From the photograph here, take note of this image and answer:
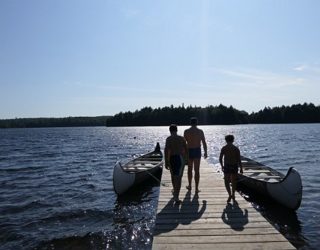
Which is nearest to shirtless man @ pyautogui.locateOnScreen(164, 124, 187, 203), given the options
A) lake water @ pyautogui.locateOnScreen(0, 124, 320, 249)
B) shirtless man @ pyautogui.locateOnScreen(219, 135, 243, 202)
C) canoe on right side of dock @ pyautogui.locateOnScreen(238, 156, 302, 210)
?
shirtless man @ pyautogui.locateOnScreen(219, 135, 243, 202)

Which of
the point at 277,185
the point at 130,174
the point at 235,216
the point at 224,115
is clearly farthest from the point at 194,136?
the point at 224,115

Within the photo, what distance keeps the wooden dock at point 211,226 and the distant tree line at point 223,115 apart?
148842 millimetres

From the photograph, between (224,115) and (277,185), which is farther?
(224,115)

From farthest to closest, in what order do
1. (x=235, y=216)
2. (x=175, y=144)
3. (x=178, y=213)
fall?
(x=175, y=144), (x=178, y=213), (x=235, y=216)

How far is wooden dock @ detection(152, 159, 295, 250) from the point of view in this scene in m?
7.77

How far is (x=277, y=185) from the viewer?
14156 mm

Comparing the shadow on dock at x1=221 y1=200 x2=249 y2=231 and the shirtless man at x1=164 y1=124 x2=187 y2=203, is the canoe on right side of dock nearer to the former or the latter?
the shadow on dock at x1=221 y1=200 x2=249 y2=231

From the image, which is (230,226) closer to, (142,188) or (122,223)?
(122,223)

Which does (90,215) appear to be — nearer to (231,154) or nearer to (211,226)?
(231,154)

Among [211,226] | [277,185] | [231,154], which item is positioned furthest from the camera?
[277,185]

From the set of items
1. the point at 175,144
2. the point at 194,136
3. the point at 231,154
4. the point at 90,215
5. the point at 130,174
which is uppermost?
the point at 194,136

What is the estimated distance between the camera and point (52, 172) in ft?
89.4

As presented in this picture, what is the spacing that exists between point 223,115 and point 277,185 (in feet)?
495

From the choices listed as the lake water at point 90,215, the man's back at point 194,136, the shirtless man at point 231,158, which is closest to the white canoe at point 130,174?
the lake water at point 90,215
